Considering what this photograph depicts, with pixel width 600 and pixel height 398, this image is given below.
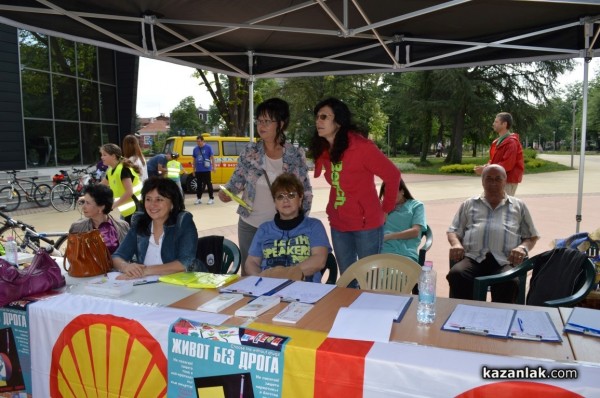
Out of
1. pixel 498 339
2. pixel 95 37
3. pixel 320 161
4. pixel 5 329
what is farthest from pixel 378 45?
pixel 5 329

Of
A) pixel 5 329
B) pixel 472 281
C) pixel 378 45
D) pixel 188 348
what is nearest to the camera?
pixel 188 348

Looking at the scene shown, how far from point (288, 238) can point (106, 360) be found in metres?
1.38

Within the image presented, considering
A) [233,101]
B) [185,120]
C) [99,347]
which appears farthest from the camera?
[185,120]

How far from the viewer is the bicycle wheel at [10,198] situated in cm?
1123

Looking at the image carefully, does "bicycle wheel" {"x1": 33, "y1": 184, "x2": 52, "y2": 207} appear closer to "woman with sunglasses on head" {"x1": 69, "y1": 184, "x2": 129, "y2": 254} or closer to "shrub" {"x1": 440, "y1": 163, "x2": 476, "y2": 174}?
"woman with sunglasses on head" {"x1": 69, "y1": 184, "x2": 129, "y2": 254}

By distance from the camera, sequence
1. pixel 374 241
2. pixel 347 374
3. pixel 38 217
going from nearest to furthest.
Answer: pixel 347 374
pixel 374 241
pixel 38 217

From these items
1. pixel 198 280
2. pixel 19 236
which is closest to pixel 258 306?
pixel 198 280

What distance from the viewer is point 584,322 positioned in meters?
1.87

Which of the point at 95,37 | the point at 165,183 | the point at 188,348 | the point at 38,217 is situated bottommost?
the point at 38,217

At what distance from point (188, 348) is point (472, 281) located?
253 cm

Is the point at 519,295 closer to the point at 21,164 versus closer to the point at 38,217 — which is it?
the point at 38,217

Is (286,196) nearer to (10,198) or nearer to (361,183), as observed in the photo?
(361,183)

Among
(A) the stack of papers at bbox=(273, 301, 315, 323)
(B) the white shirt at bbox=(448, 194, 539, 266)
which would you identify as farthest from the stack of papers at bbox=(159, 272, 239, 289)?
(B) the white shirt at bbox=(448, 194, 539, 266)

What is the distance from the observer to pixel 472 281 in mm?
3658
